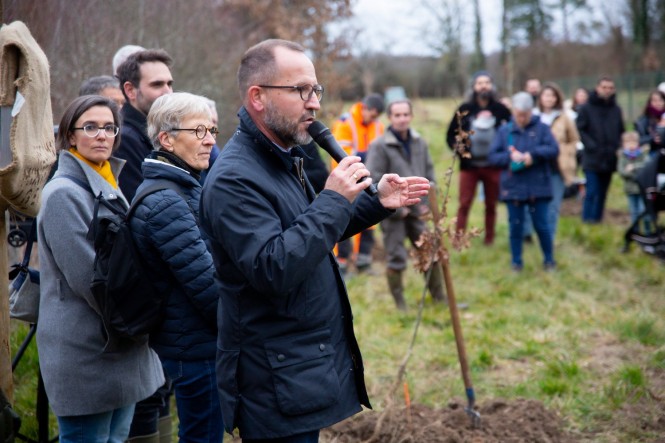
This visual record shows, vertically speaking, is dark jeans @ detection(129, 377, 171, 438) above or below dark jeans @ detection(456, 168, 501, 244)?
below

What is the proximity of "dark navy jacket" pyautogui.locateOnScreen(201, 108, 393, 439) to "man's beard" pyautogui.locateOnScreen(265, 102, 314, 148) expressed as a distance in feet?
0.20

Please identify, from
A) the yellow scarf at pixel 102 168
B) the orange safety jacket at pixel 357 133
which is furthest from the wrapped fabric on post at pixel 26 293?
the orange safety jacket at pixel 357 133

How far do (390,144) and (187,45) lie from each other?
4.17 m

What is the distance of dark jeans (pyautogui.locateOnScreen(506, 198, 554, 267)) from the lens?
26.0 ft

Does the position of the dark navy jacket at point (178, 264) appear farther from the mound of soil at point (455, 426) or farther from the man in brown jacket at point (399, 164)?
the man in brown jacket at point (399, 164)

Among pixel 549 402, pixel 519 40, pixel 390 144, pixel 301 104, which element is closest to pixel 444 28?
pixel 519 40

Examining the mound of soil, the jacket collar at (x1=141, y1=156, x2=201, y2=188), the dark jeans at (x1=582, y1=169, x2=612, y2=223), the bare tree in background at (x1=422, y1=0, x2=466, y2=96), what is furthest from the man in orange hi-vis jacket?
the bare tree in background at (x1=422, y1=0, x2=466, y2=96)

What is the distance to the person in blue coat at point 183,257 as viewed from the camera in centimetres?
284

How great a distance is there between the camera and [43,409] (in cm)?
388

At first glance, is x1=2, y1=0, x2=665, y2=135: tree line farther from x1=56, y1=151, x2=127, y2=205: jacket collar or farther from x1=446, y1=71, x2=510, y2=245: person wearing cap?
x1=446, y1=71, x2=510, y2=245: person wearing cap

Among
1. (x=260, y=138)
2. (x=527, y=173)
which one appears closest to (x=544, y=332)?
(x=527, y=173)

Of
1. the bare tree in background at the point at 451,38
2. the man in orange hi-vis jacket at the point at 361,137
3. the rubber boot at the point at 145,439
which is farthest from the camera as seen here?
the bare tree in background at the point at 451,38

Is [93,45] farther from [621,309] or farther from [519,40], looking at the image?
[519,40]

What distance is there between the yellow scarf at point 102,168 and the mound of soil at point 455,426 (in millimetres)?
2083
